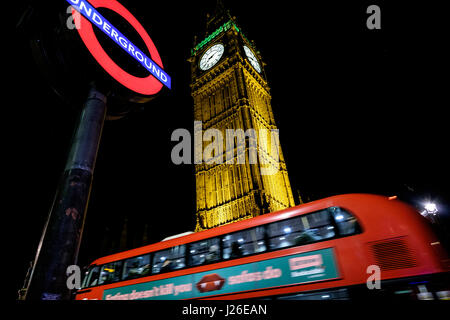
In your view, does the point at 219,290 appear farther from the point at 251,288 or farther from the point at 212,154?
the point at 212,154

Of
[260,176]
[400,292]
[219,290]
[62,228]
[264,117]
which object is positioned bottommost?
[400,292]

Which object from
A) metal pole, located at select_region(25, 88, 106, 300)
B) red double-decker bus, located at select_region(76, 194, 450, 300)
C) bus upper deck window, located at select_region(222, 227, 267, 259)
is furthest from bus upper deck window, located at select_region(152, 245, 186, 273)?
metal pole, located at select_region(25, 88, 106, 300)

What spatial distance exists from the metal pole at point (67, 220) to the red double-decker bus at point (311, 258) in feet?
13.1

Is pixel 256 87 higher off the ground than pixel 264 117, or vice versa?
pixel 256 87

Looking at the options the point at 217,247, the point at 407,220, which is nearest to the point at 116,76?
the point at 217,247

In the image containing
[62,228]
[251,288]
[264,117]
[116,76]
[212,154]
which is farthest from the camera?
[264,117]

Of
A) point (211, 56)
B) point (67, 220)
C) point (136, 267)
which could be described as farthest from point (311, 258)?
point (211, 56)

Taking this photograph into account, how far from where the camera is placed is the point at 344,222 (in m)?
6.00

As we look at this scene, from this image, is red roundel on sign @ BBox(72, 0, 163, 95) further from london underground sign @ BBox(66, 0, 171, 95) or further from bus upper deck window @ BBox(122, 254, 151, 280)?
bus upper deck window @ BBox(122, 254, 151, 280)

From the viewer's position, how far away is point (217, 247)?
7129mm

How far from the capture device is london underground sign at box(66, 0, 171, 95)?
4578 mm

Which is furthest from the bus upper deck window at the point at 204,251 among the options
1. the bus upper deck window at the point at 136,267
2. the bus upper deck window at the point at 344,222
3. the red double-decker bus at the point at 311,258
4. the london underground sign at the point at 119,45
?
the london underground sign at the point at 119,45

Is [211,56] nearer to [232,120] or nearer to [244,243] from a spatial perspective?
[232,120]

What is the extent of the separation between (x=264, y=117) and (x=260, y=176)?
424 inches
